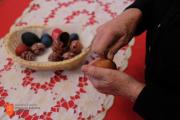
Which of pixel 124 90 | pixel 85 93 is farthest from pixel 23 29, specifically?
pixel 124 90

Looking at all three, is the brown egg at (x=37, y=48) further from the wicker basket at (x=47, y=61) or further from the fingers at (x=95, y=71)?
the fingers at (x=95, y=71)

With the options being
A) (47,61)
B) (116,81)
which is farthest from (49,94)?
(116,81)

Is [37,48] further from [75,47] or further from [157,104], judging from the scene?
[157,104]

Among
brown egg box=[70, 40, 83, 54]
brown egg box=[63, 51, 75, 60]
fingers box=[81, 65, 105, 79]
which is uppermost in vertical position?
brown egg box=[70, 40, 83, 54]

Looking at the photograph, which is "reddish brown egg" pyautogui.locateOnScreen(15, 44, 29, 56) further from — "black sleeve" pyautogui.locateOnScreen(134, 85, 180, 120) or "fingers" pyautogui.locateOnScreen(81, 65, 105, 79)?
"black sleeve" pyautogui.locateOnScreen(134, 85, 180, 120)

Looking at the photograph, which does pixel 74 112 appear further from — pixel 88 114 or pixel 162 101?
pixel 162 101

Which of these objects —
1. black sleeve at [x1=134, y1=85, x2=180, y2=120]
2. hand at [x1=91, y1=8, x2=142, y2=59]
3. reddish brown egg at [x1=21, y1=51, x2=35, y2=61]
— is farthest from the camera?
reddish brown egg at [x1=21, y1=51, x2=35, y2=61]

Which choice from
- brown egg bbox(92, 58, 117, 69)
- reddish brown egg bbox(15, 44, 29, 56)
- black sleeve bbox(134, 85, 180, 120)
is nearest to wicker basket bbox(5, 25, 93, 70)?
reddish brown egg bbox(15, 44, 29, 56)
